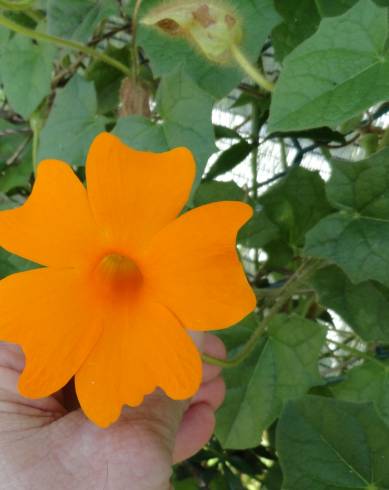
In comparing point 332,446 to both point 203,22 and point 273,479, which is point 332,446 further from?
point 203,22

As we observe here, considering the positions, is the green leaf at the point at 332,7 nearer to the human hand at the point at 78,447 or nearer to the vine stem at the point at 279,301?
the vine stem at the point at 279,301

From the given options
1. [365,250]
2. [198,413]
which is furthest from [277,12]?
[198,413]

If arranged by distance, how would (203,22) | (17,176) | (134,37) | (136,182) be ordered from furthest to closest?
(17,176)
(134,37)
(203,22)
(136,182)

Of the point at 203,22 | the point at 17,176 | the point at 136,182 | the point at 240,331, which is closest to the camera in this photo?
the point at 136,182

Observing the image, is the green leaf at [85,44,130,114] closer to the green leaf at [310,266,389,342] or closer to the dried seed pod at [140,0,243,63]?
the dried seed pod at [140,0,243,63]

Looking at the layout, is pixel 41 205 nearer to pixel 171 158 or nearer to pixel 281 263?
pixel 171 158

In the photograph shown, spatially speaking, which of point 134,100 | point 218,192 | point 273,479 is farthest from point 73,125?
point 273,479

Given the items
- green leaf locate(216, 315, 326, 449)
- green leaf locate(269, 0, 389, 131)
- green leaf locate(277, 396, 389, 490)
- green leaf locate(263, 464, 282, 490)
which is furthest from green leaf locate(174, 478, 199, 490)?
green leaf locate(269, 0, 389, 131)
